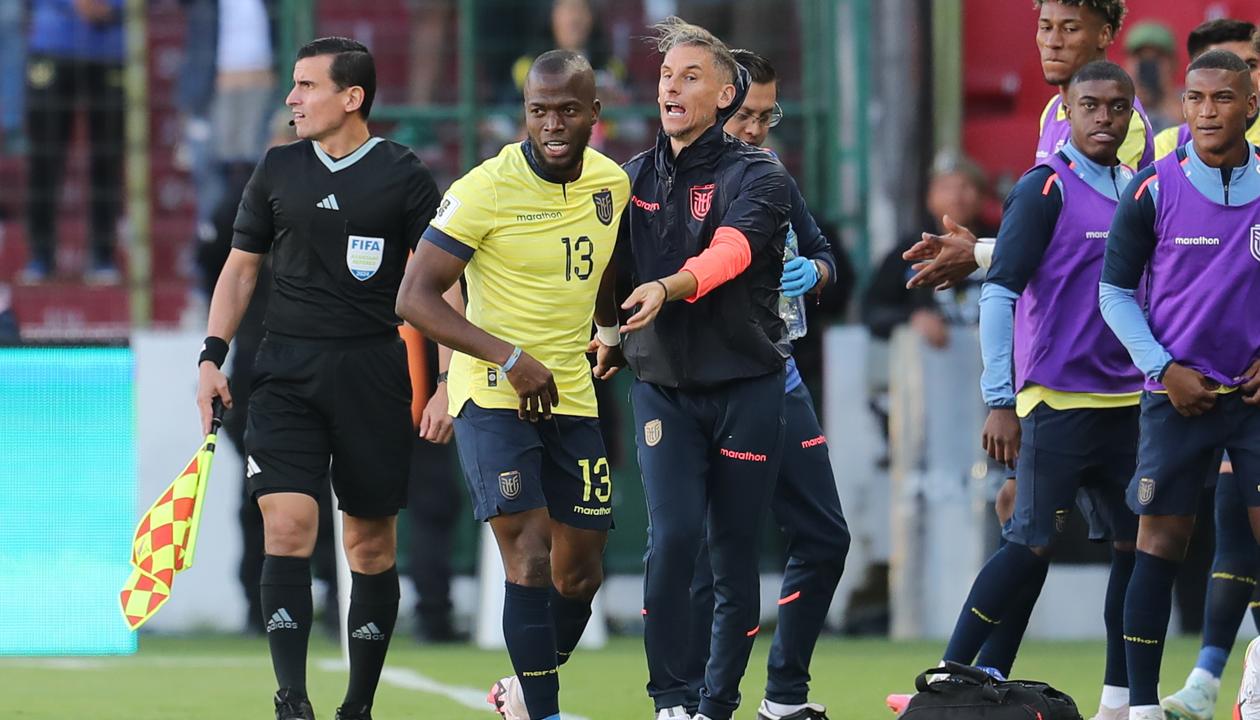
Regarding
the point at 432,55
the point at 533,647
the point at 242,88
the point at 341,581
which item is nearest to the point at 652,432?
the point at 533,647

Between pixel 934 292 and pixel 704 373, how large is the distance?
4825 mm

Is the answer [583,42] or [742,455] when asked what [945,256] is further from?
[583,42]

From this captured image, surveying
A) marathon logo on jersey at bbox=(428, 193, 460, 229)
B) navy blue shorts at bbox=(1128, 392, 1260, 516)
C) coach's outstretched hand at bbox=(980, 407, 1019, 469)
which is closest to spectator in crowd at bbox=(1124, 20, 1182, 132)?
coach's outstretched hand at bbox=(980, 407, 1019, 469)

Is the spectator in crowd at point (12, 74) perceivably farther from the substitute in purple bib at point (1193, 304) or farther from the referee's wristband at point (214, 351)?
the substitute in purple bib at point (1193, 304)

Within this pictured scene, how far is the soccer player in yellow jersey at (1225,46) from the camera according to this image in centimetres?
771

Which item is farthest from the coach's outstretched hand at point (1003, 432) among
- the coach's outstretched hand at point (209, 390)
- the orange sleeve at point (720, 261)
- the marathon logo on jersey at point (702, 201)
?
the coach's outstretched hand at point (209, 390)

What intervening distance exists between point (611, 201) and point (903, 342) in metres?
4.78

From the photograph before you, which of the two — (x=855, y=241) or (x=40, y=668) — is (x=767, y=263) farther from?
(x=855, y=241)

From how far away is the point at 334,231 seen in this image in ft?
22.9

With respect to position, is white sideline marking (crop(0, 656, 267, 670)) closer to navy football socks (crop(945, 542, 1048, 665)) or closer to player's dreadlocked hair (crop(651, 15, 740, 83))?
navy football socks (crop(945, 542, 1048, 665))

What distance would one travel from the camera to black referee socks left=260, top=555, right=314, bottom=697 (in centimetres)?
685

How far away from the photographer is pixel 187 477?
707 centimetres

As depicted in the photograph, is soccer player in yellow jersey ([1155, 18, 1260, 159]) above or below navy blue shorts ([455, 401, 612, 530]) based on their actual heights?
above

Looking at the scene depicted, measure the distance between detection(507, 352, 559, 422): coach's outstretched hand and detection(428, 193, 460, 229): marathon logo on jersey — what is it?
47cm
